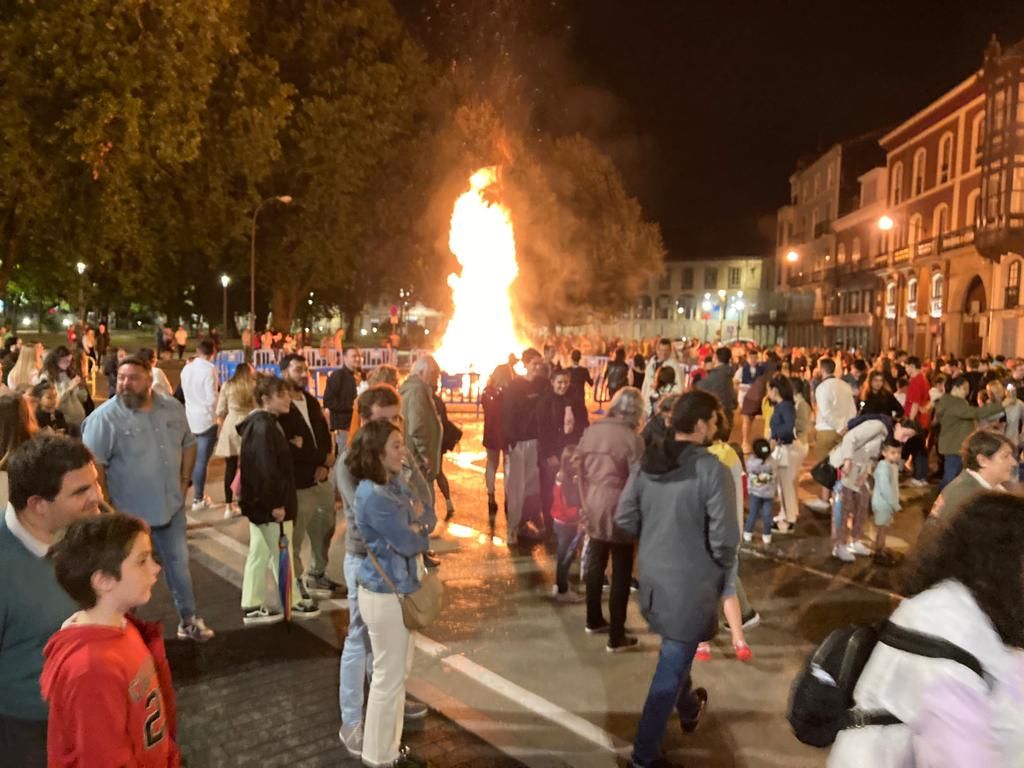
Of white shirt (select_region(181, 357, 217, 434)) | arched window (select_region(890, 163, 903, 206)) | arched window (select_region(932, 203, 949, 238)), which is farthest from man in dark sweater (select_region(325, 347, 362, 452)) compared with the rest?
arched window (select_region(890, 163, 903, 206))

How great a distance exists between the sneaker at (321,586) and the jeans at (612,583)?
6.78ft

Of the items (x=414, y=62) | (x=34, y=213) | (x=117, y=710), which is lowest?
(x=117, y=710)

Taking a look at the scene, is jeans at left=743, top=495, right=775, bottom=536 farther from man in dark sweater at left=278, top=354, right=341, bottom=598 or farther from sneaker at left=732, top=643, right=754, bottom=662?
man in dark sweater at left=278, top=354, right=341, bottom=598

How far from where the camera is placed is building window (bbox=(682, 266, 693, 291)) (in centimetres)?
9331

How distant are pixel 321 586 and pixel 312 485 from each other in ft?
2.90

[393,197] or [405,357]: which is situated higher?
[393,197]

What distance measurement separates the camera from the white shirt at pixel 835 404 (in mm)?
9547

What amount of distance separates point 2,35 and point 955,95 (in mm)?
36182

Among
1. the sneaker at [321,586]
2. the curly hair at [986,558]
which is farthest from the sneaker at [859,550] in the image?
the curly hair at [986,558]

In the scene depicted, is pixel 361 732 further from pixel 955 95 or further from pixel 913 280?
pixel 913 280

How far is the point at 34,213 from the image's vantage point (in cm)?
1950

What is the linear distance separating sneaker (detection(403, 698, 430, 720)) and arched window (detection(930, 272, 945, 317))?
4041 cm

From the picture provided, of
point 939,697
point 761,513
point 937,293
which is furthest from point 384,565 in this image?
point 937,293

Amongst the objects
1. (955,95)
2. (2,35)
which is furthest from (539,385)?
(955,95)
